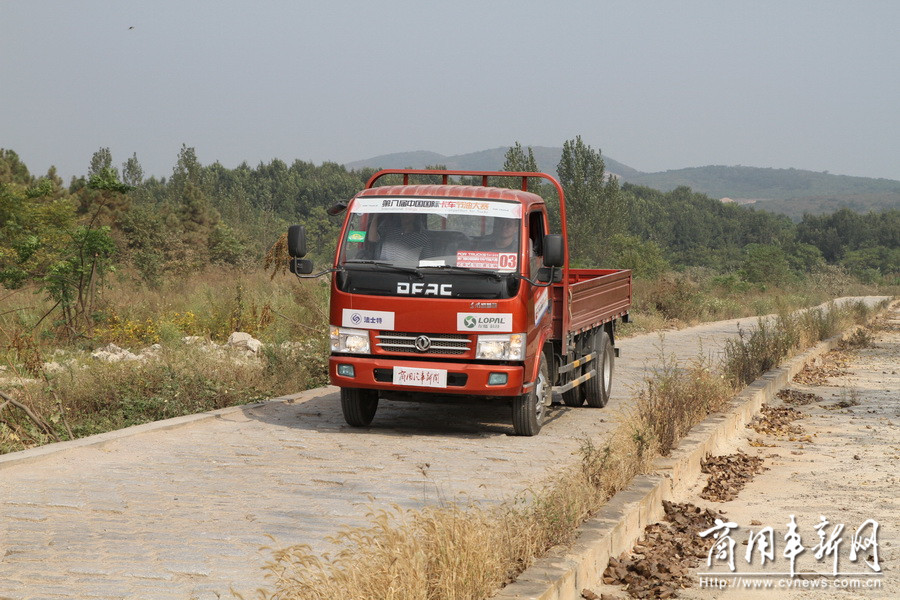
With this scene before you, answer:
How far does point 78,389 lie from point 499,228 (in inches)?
188

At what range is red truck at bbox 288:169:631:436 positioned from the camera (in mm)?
9352

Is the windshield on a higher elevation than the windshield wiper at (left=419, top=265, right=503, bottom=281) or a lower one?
higher

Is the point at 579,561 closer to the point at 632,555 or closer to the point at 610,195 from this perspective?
the point at 632,555

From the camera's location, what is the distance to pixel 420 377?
9383 millimetres

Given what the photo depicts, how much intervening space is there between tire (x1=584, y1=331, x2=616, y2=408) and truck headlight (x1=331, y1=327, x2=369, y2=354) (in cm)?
362

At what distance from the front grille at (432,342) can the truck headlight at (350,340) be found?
0.18 meters

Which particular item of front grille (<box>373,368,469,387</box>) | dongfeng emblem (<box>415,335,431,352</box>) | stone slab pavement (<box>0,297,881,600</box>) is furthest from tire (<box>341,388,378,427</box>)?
dongfeng emblem (<box>415,335,431,352</box>)

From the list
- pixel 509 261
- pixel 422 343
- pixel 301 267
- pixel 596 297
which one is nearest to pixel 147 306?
pixel 301 267

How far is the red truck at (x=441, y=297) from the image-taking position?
30.7ft

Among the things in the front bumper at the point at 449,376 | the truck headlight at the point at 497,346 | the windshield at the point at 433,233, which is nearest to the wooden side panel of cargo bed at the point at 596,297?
the windshield at the point at 433,233

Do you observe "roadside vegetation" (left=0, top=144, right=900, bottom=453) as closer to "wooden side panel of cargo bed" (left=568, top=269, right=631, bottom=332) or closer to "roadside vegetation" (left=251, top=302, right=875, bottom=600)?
"wooden side panel of cargo bed" (left=568, top=269, right=631, bottom=332)

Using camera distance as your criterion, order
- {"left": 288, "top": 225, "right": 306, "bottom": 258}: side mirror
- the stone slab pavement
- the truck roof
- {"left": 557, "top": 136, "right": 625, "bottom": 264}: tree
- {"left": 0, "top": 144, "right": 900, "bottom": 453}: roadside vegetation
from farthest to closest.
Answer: {"left": 557, "top": 136, "right": 625, "bottom": 264}: tree < {"left": 0, "top": 144, "right": 900, "bottom": 453}: roadside vegetation < the truck roof < {"left": 288, "top": 225, "right": 306, "bottom": 258}: side mirror < the stone slab pavement

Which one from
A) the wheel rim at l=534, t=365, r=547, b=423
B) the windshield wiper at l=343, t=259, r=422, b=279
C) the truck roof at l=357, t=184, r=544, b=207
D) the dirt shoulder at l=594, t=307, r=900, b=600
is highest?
the truck roof at l=357, t=184, r=544, b=207

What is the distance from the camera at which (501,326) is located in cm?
933
